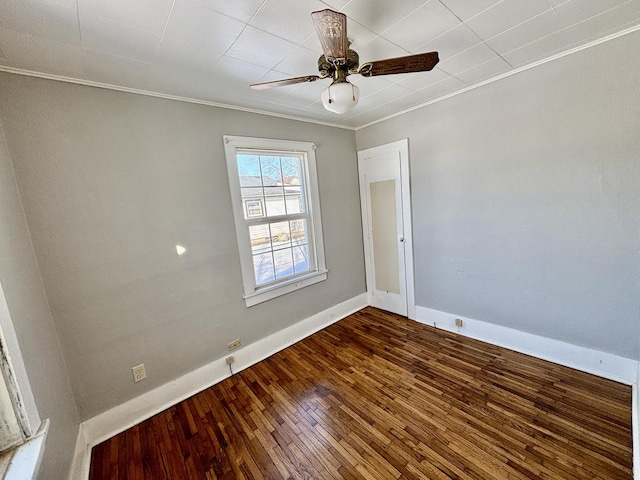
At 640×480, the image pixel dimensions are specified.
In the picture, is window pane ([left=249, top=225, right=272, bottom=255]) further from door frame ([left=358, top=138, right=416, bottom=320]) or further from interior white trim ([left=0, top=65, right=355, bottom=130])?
door frame ([left=358, top=138, right=416, bottom=320])

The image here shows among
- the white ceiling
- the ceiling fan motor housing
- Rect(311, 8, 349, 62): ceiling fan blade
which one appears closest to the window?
the white ceiling

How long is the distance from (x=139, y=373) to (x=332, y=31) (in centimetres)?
252

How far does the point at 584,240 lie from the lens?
1.94 meters

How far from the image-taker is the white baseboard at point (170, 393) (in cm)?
167

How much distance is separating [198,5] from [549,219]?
2.77 meters

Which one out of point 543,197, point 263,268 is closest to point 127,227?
point 263,268

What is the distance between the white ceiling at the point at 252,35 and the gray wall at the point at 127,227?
0.74 feet

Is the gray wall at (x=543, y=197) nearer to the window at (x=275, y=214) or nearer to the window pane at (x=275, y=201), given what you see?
the window at (x=275, y=214)

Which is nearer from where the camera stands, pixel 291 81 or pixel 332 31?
pixel 332 31

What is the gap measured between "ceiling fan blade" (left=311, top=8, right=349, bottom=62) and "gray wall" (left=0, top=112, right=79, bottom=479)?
5.49 feet

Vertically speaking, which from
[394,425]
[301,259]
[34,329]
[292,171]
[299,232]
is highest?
[292,171]

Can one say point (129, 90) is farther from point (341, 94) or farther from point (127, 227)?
point (341, 94)

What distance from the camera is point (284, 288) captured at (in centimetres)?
271

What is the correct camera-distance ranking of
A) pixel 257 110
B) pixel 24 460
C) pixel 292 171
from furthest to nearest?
pixel 292 171 < pixel 257 110 < pixel 24 460
